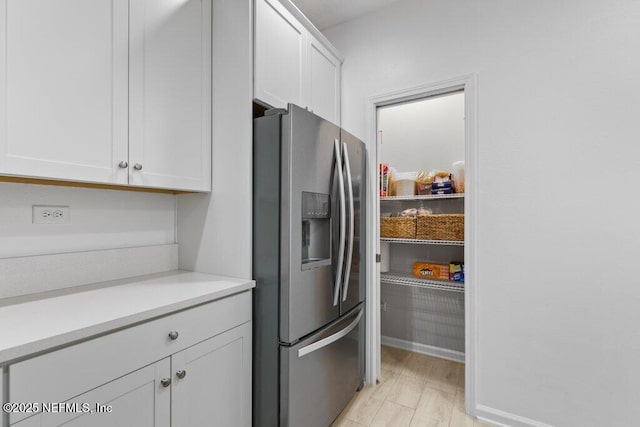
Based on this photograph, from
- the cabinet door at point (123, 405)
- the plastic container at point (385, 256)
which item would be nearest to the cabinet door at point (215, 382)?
the cabinet door at point (123, 405)

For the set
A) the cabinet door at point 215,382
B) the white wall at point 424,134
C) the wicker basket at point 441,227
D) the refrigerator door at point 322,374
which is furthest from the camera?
the white wall at point 424,134

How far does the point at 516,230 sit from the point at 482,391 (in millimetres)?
1005

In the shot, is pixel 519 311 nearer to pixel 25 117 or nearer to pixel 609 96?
pixel 609 96

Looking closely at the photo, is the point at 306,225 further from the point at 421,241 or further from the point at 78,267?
the point at 421,241

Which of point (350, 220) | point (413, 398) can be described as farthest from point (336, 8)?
point (413, 398)

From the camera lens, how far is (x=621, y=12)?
1.57m

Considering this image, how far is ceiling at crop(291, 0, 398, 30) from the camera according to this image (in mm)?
2184

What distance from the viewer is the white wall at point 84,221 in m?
1.25

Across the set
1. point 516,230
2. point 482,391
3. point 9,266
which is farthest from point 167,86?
point 482,391

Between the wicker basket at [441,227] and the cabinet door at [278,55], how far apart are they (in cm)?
139

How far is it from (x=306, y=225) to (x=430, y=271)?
1.51 m

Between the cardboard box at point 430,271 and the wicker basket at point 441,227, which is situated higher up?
the wicker basket at point 441,227

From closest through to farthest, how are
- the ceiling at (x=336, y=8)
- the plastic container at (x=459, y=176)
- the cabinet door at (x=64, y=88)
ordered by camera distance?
1. the cabinet door at (x=64, y=88)
2. the ceiling at (x=336, y=8)
3. the plastic container at (x=459, y=176)

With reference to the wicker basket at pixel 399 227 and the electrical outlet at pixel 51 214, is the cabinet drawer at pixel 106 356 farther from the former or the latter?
the wicker basket at pixel 399 227
